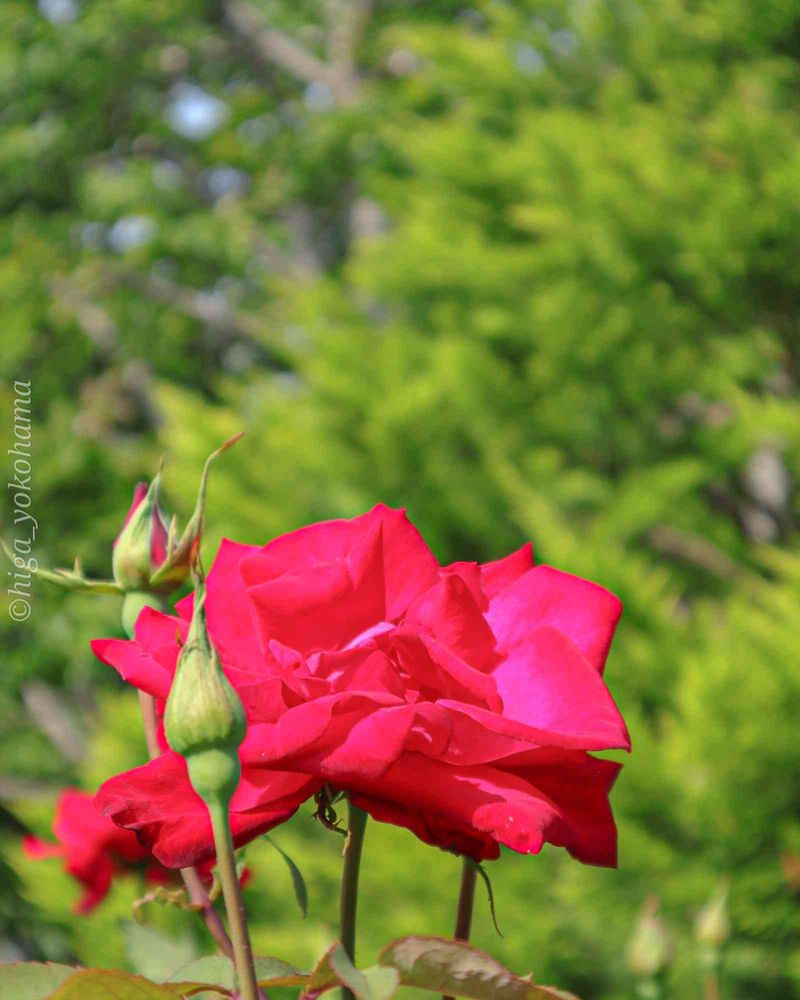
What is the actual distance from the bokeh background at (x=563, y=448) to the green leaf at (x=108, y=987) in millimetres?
61

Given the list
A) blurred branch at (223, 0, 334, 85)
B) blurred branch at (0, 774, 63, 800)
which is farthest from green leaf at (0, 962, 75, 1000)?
blurred branch at (223, 0, 334, 85)

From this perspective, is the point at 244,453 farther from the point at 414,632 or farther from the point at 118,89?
the point at 118,89

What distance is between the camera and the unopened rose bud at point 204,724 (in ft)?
0.56

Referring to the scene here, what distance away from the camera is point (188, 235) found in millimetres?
3783

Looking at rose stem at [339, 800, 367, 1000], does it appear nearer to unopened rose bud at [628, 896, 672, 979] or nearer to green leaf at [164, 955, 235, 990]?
green leaf at [164, 955, 235, 990]

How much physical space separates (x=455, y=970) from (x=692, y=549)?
1.63m

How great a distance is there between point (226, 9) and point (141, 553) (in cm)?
429

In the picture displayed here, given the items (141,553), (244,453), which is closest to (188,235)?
(244,453)

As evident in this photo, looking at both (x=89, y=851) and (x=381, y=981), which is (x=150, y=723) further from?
(x=89, y=851)

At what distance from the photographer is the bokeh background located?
1.10 meters

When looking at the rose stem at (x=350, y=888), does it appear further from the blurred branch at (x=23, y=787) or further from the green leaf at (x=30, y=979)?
the blurred branch at (x=23, y=787)

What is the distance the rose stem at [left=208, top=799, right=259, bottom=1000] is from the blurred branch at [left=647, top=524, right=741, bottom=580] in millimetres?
1559

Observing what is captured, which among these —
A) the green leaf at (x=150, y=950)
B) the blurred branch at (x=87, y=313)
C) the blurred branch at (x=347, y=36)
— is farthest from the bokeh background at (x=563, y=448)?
the blurred branch at (x=347, y=36)

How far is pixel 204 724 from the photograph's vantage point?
17cm
